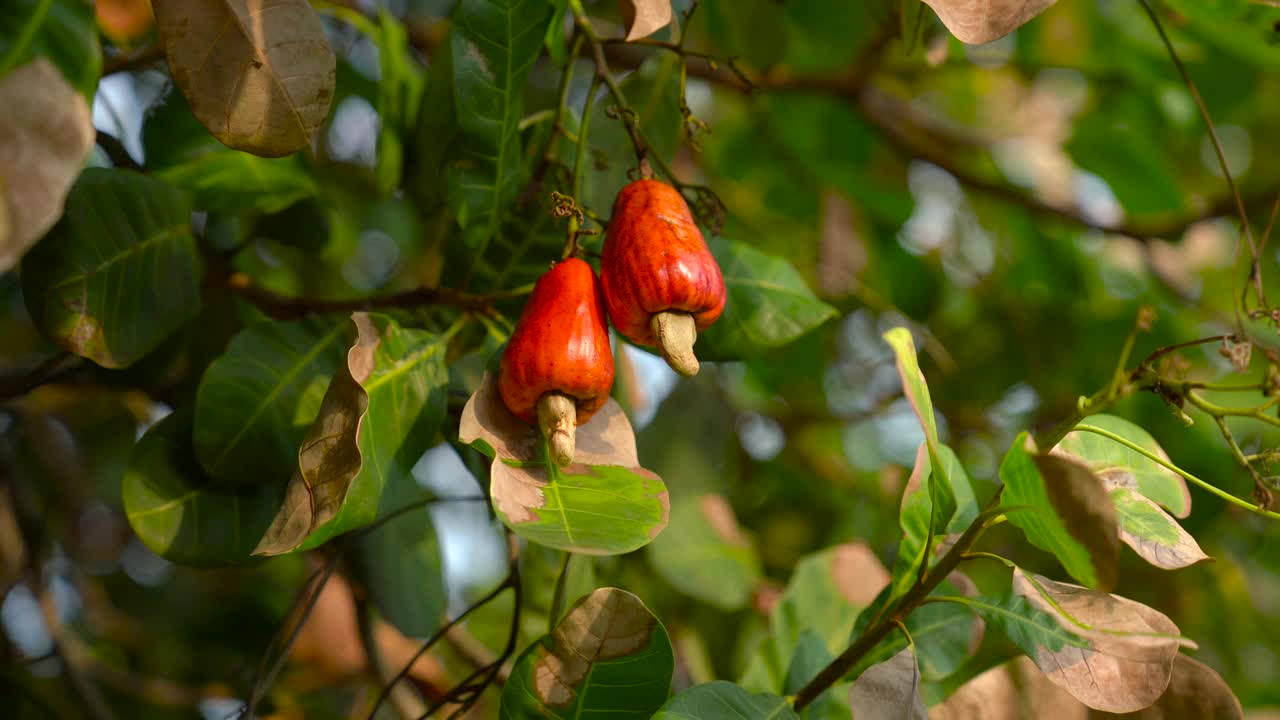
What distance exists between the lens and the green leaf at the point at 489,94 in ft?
2.70

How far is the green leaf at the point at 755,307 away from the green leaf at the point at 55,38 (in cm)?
54

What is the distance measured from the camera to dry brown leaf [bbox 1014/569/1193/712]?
2.35 ft

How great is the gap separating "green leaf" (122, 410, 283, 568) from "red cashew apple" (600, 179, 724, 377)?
0.41m

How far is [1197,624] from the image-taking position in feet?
6.56

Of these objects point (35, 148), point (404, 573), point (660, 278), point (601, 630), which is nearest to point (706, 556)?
point (404, 573)

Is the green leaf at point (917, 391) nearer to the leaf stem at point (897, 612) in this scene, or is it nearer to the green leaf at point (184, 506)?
the leaf stem at point (897, 612)

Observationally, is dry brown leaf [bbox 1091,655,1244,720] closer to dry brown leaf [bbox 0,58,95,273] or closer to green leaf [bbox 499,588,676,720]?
green leaf [bbox 499,588,676,720]

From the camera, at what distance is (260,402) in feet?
2.95

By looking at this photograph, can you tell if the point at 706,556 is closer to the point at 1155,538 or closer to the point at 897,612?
the point at 897,612

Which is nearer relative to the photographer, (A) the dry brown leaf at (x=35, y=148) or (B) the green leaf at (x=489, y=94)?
(A) the dry brown leaf at (x=35, y=148)

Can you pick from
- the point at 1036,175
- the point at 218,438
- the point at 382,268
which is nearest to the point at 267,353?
the point at 218,438

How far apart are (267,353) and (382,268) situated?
3.96 ft

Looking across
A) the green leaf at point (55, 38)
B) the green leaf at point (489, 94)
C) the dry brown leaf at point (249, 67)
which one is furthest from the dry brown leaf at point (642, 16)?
the green leaf at point (55, 38)

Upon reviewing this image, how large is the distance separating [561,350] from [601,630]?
8.8 inches
